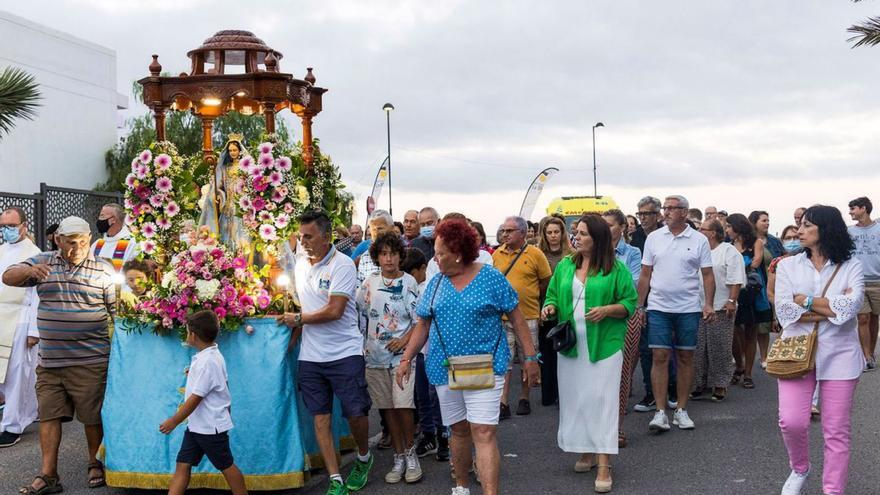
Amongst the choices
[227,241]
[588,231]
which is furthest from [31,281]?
[588,231]

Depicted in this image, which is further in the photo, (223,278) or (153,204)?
(153,204)

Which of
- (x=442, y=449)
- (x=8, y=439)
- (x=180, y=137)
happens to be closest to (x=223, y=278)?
(x=442, y=449)

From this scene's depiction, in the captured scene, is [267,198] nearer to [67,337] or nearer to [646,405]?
[67,337]

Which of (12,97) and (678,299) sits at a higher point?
(12,97)

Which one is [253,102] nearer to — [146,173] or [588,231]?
[146,173]

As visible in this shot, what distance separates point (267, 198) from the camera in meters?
7.94

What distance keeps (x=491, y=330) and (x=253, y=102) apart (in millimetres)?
4127

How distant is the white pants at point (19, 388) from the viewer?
374 inches

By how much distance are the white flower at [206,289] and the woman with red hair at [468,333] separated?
62.7 inches

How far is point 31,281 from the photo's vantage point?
741 cm

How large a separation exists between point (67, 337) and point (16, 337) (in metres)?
3.07

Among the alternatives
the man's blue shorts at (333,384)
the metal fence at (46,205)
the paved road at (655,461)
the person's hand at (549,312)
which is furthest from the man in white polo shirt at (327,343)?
the metal fence at (46,205)

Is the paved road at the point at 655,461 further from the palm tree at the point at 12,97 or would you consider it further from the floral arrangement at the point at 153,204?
the palm tree at the point at 12,97

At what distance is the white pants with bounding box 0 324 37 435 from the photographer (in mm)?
9500
